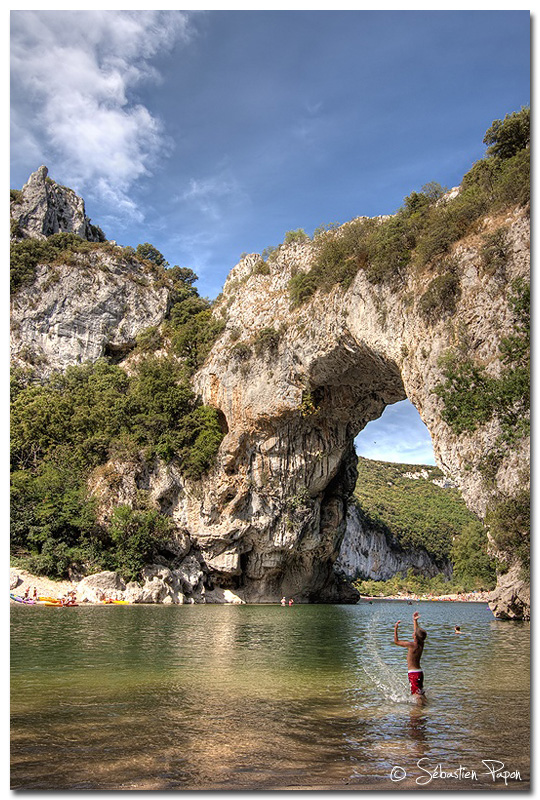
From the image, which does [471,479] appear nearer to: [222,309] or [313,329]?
[313,329]

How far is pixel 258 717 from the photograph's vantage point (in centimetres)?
684

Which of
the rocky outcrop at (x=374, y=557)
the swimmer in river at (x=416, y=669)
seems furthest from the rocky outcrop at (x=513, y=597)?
the rocky outcrop at (x=374, y=557)

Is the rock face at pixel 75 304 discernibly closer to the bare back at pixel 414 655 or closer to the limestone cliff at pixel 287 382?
the limestone cliff at pixel 287 382

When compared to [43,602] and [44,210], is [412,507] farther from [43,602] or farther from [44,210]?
[43,602]

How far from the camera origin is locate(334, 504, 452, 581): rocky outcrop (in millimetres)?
79688

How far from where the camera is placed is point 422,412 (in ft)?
74.7

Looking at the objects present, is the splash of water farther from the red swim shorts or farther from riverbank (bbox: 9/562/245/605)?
riverbank (bbox: 9/562/245/605)

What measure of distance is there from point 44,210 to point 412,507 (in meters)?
77.6

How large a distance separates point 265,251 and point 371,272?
54.4ft

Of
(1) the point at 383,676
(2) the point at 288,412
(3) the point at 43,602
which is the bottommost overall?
(3) the point at 43,602

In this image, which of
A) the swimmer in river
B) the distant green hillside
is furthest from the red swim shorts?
the distant green hillside

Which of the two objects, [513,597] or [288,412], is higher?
[288,412]

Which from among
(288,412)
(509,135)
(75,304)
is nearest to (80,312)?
(75,304)
